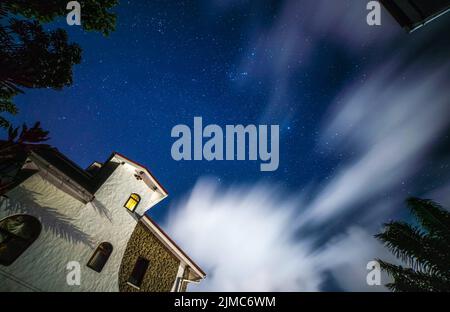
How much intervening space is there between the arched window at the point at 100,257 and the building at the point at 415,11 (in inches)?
488

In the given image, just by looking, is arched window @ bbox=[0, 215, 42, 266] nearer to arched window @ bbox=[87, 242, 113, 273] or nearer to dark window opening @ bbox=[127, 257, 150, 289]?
arched window @ bbox=[87, 242, 113, 273]

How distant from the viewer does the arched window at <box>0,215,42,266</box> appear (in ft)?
25.9

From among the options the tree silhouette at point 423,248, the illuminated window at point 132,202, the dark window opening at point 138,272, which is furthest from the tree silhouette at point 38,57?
the tree silhouette at point 423,248

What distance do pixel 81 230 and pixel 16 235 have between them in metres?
2.09

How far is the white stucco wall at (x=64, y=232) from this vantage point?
8102 millimetres

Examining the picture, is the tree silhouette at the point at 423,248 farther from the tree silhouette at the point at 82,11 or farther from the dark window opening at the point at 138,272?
the tree silhouette at the point at 82,11

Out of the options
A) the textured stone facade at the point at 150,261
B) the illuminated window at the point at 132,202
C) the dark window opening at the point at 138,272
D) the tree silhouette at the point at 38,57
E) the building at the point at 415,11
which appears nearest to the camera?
the building at the point at 415,11

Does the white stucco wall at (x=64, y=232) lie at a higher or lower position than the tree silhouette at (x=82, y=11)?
lower

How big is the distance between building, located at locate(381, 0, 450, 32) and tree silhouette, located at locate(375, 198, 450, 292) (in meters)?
7.91

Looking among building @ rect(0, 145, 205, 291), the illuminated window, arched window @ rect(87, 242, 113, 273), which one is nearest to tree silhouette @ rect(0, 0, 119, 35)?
building @ rect(0, 145, 205, 291)

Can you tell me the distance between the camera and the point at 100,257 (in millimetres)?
10398

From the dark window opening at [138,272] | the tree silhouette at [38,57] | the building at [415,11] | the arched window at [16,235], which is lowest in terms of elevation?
the dark window opening at [138,272]
